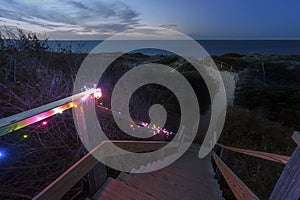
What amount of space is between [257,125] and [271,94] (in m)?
6.69

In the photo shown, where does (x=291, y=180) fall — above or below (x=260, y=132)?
above

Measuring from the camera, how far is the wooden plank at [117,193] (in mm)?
1833

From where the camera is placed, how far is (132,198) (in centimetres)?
189

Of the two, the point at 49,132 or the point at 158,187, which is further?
the point at 49,132

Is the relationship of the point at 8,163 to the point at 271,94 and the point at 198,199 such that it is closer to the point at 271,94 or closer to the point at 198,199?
the point at 198,199

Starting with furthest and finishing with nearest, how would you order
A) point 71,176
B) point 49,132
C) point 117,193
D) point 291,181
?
point 49,132 < point 117,193 < point 71,176 < point 291,181

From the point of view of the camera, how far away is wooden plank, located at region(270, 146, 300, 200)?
35.4 inches

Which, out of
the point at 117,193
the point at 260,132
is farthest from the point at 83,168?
the point at 260,132

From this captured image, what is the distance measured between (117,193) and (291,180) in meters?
1.60

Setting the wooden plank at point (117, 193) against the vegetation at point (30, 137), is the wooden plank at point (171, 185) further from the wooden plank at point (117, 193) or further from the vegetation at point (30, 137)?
the vegetation at point (30, 137)

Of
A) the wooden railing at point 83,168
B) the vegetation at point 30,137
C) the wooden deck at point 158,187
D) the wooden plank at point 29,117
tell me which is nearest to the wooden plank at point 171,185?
the wooden deck at point 158,187

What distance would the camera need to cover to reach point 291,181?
938mm

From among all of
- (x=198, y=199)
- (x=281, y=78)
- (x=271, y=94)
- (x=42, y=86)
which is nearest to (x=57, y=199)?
(x=198, y=199)

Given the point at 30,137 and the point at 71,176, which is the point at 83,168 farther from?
the point at 30,137
